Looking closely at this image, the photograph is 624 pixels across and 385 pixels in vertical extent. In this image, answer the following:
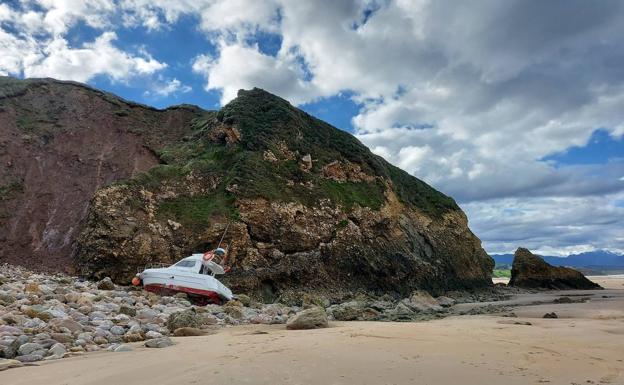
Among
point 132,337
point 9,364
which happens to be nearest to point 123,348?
point 132,337

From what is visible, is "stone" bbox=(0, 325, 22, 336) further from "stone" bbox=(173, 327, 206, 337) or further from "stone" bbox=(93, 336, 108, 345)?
"stone" bbox=(173, 327, 206, 337)

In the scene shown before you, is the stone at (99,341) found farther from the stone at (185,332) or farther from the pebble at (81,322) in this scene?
the stone at (185,332)

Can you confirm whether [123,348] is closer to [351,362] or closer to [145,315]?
[351,362]

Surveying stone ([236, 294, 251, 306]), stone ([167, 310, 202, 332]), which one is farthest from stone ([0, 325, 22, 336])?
stone ([236, 294, 251, 306])

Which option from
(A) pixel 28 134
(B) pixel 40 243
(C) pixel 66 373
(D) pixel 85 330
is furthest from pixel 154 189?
(C) pixel 66 373

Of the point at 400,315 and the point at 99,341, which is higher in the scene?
the point at 400,315

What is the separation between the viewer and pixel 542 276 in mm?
36250

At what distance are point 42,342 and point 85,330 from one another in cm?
121

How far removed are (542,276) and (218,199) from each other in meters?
29.0

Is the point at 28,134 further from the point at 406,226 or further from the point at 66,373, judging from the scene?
the point at 66,373

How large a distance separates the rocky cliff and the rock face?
17.7ft

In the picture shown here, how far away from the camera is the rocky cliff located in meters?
18.8

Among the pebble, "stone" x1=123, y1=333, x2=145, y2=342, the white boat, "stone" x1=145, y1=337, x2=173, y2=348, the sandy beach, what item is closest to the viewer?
the sandy beach

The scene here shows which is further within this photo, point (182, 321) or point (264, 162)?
point (264, 162)
